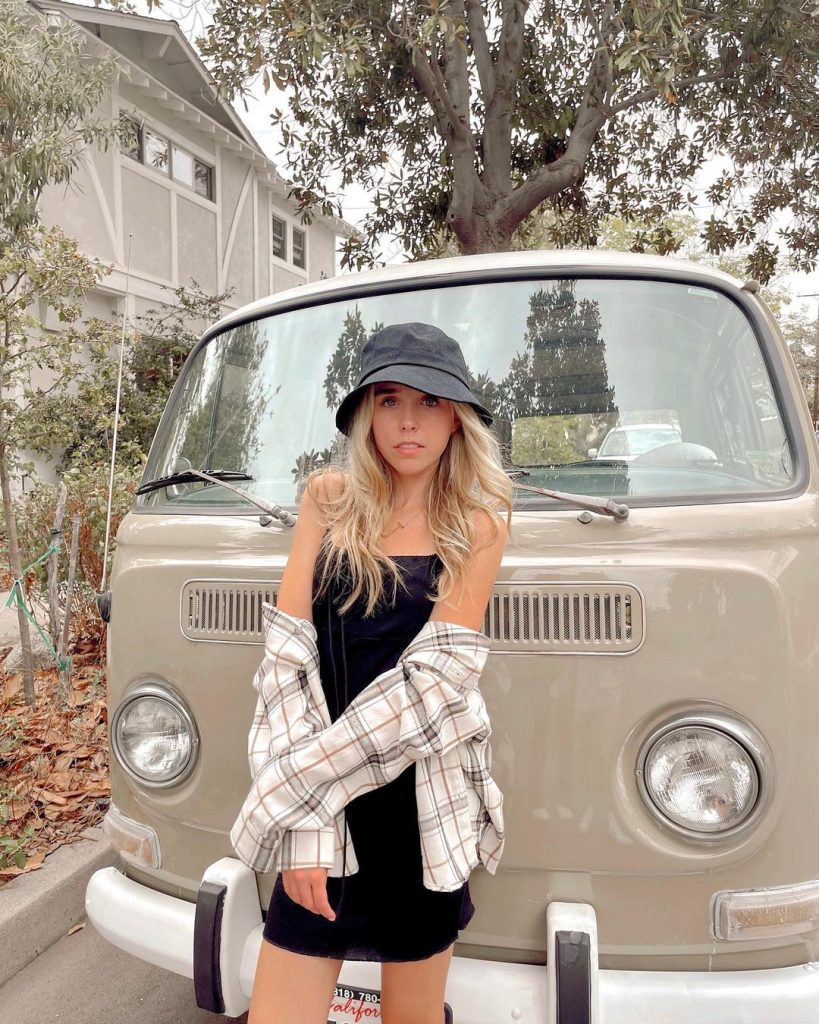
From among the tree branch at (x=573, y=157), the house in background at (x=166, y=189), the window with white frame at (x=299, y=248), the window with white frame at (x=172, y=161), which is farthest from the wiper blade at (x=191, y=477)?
the window with white frame at (x=299, y=248)

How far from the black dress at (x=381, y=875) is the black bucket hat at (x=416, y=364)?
0.34 m

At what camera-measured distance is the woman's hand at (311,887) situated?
146cm

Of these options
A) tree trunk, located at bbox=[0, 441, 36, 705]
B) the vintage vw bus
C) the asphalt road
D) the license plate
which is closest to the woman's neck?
the vintage vw bus

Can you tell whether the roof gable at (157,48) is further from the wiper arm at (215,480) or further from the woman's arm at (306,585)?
the woman's arm at (306,585)

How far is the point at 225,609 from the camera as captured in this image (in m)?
1.98

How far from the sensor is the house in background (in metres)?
12.7

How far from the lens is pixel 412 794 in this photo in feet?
5.23

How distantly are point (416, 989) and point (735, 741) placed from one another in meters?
0.82

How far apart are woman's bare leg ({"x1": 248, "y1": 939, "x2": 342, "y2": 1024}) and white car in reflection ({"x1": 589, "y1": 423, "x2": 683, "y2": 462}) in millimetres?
1375

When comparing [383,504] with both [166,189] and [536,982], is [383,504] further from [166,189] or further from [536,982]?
[166,189]

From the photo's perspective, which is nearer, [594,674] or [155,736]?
[594,674]

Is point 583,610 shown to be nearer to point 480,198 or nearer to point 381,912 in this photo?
point 381,912

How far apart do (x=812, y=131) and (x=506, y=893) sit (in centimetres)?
869

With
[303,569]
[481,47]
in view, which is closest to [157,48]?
[481,47]
